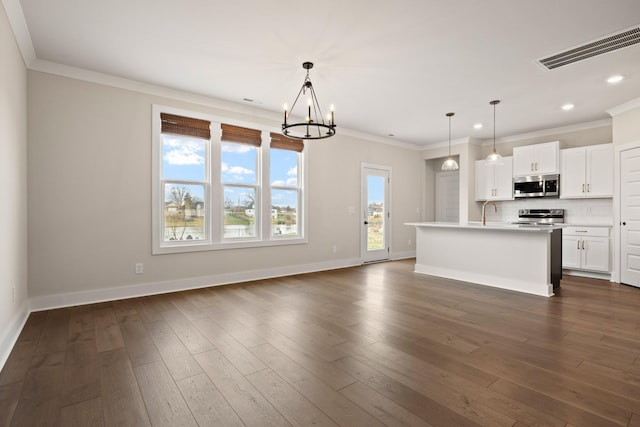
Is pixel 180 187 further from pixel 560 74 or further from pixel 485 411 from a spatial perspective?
pixel 560 74

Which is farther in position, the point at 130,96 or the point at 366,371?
the point at 130,96

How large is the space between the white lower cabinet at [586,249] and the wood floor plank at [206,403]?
620 centimetres

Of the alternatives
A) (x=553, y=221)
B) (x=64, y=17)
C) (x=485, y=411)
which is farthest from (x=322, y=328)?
(x=553, y=221)

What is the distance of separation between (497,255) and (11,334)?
5.64m

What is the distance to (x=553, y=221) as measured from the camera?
241 inches

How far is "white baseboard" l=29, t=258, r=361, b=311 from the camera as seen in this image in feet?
11.8

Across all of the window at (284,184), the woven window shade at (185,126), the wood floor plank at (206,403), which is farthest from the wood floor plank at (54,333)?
the window at (284,184)

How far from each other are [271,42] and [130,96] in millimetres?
2210

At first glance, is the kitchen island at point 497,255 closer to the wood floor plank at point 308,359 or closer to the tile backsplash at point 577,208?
the tile backsplash at point 577,208

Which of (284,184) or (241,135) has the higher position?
(241,135)

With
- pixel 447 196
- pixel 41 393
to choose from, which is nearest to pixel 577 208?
pixel 447 196

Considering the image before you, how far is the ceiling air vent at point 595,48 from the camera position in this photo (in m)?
2.94

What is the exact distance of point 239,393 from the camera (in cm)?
195

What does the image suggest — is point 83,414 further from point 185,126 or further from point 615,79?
point 615,79
